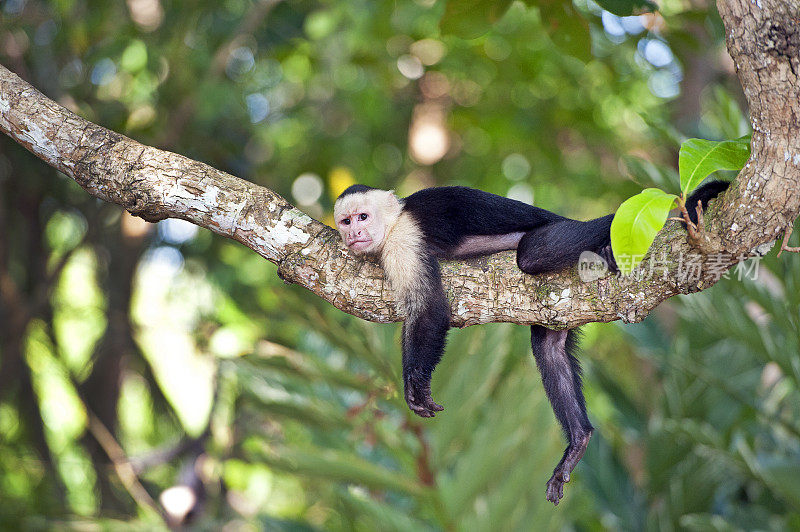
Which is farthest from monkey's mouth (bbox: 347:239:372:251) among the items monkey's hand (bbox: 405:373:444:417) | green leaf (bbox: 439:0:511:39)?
green leaf (bbox: 439:0:511:39)

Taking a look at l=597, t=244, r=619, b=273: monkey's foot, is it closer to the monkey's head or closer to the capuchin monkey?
the capuchin monkey

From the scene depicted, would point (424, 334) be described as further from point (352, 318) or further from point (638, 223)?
point (352, 318)

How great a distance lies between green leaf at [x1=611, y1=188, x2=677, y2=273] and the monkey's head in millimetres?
1174

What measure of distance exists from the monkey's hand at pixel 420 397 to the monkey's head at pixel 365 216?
0.53m

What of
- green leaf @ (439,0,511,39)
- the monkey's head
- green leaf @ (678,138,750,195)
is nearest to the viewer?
green leaf @ (678,138,750,195)

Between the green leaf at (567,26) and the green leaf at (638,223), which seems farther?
the green leaf at (567,26)

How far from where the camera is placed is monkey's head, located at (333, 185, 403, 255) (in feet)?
9.12

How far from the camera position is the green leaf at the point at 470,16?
2.90 m

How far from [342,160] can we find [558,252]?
176 inches

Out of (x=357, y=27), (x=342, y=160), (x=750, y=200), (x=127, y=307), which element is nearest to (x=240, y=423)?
(x=127, y=307)

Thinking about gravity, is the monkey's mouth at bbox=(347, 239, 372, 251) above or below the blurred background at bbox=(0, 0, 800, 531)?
above

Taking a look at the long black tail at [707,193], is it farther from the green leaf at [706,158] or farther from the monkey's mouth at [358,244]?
the monkey's mouth at [358,244]

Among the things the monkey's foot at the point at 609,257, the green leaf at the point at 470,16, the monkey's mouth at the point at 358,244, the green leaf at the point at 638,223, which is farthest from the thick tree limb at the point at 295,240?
the green leaf at the point at 470,16

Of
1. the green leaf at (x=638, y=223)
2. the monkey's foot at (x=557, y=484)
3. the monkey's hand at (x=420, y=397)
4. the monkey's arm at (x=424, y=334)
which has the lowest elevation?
the monkey's foot at (x=557, y=484)
